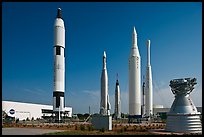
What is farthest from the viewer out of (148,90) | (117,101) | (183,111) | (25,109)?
(25,109)

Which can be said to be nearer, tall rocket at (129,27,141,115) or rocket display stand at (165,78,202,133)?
rocket display stand at (165,78,202,133)

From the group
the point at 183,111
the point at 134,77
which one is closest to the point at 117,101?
the point at 134,77

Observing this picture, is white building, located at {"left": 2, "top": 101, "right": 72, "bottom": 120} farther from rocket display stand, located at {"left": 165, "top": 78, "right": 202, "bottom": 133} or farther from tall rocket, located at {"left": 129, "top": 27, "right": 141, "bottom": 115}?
rocket display stand, located at {"left": 165, "top": 78, "right": 202, "bottom": 133}

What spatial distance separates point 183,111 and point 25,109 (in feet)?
226

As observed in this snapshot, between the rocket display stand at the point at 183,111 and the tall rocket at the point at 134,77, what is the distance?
106ft

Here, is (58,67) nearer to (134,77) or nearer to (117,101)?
(134,77)

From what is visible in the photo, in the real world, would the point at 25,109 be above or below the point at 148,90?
below

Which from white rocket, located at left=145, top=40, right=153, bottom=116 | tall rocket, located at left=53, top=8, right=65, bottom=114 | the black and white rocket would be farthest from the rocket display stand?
the black and white rocket

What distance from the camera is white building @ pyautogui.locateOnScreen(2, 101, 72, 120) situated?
273 feet

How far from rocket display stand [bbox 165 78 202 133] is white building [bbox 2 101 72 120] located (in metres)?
55.0

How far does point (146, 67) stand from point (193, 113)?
153ft

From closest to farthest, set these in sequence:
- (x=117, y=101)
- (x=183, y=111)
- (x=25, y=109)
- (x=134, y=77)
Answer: (x=183, y=111), (x=134, y=77), (x=117, y=101), (x=25, y=109)

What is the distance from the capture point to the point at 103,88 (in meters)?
63.3

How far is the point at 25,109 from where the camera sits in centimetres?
9175
